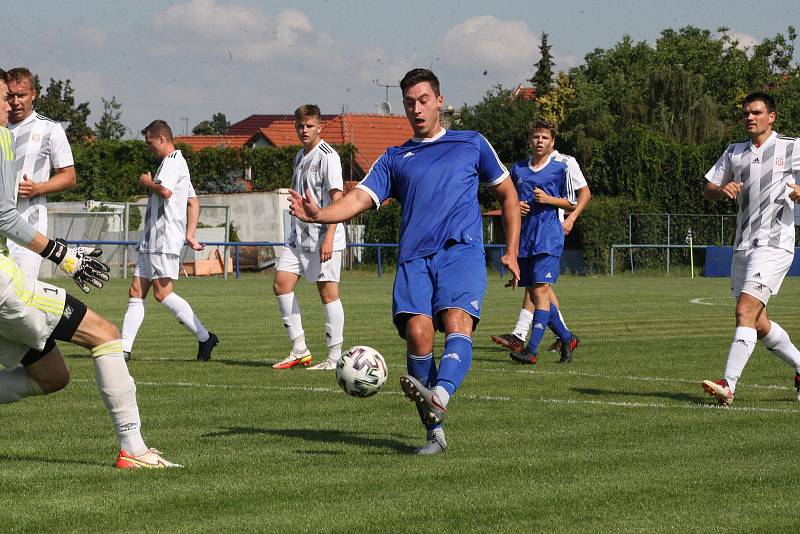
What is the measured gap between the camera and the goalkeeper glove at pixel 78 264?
6.41 metres

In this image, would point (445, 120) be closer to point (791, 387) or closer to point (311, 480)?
point (791, 387)

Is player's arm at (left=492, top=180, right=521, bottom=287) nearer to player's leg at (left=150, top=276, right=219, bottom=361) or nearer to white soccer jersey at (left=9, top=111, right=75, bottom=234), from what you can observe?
white soccer jersey at (left=9, top=111, right=75, bottom=234)

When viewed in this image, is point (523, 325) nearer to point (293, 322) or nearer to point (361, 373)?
point (293, 322)

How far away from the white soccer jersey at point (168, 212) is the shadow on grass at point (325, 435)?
528 centimetres

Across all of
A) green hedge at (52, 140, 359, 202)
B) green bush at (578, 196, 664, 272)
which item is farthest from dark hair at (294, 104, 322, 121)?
green hedge at (52, 140, 359, 202)

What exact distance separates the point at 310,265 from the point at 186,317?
1482 mm

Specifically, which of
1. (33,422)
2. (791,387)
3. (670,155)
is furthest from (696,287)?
(33,422)

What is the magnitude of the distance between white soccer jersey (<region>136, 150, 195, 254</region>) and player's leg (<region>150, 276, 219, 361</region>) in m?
0.22

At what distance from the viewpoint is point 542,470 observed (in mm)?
6285

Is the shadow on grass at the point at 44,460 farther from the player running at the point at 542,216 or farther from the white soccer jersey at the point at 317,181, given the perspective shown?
the player running at the point at 542,216

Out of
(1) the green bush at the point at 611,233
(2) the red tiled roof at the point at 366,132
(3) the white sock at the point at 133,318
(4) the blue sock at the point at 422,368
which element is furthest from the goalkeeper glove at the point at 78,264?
(2) the red tiled roof at the point at 366,132

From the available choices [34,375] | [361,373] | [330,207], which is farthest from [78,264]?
[361,373]

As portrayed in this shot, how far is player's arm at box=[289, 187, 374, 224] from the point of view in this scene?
676 cm

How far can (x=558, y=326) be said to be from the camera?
1287 cm
